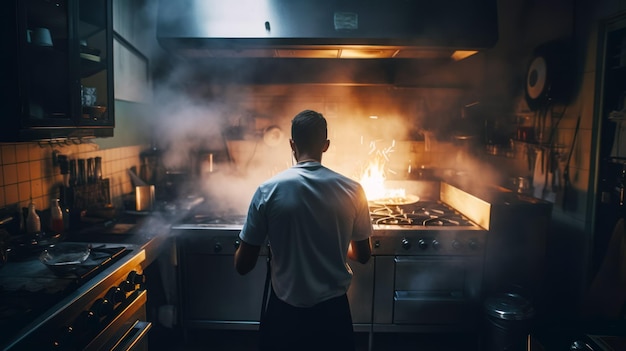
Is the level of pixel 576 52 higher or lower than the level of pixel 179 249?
higher

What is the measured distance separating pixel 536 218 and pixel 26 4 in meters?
3.10

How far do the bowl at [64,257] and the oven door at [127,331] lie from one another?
308mm

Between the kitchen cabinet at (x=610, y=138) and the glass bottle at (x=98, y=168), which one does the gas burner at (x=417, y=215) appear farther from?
the glass bottle at (x=98, y=168)

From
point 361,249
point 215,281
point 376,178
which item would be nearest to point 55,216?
point 215,281

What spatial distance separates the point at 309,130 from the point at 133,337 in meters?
1.32

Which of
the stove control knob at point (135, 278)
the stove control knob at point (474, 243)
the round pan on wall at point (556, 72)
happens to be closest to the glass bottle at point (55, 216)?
the stove control knob at point (135, 278)

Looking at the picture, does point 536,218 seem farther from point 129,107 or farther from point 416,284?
point 129,107

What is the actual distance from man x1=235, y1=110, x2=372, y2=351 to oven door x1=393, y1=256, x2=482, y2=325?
1147 mm

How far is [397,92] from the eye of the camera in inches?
154

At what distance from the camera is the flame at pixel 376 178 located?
3723 millimetres

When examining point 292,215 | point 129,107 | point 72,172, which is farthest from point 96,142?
point 292,215

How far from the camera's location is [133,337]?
80.3 inches

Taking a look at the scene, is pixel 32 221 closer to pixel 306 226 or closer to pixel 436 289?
pixel 306 226

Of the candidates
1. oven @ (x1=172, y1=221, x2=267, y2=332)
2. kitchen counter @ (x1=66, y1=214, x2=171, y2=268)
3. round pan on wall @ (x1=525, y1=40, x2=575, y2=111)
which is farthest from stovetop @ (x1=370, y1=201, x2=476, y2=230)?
kitchen counter @ (x1=66, y1=214, x2=171, y2=268)
